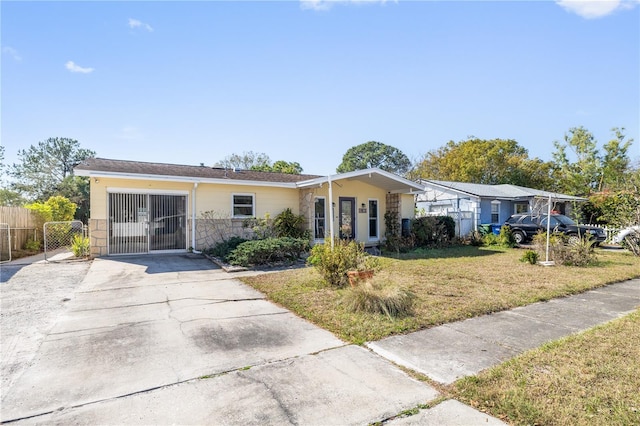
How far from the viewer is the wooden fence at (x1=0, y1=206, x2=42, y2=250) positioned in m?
12.6

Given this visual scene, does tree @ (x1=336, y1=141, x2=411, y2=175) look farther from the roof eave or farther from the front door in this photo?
the roof eave

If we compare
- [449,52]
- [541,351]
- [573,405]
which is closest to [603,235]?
[449,52]

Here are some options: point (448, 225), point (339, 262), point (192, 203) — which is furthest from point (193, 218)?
point (448, 225)

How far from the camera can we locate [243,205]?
43.7ft

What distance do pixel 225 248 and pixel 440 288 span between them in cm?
713

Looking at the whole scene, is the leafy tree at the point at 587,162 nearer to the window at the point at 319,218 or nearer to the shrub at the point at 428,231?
the shrub at the point at 428,231

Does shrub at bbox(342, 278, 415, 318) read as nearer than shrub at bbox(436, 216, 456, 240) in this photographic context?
Yes

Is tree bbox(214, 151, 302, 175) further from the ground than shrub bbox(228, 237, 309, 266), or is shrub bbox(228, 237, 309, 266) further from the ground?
tree bbox(214, 151, 302, 175)

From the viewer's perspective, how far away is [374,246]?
15320mm

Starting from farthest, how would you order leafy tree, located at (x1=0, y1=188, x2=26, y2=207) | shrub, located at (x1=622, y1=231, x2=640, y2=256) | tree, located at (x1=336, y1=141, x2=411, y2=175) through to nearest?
tree, located at (x1=336, y1=141, x2=411, y2=175)
leafy tree, located at (x1=0, y1=188, x2=26, y2=207)
shrub, located at (x1=622, y1=231, x2=640, y2=256)

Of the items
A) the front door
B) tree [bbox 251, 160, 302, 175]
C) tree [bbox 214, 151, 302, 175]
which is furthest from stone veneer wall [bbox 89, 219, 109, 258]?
tree [bbox 214, 151, 302, 175]

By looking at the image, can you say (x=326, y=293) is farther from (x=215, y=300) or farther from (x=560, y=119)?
(x=560, y=119)

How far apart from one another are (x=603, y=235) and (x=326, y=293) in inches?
639

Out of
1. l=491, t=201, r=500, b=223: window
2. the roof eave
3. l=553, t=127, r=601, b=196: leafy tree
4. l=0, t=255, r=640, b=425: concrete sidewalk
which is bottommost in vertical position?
l=0, t=255, r=640, b=425: concrete sidewalk
